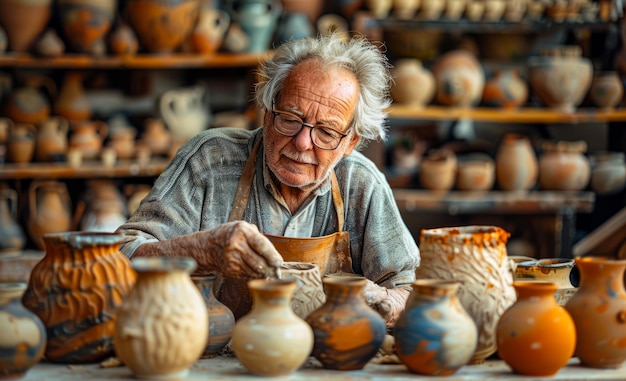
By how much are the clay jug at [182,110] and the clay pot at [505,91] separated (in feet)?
6.38

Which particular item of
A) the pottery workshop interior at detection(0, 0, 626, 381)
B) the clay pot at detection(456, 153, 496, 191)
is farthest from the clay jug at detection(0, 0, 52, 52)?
the clay pot at detection(456, 153, 496, 191)

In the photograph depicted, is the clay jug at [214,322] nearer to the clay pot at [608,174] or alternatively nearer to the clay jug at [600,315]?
the clay jug at [600,315]

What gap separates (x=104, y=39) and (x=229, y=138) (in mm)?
2972

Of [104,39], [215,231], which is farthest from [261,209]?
[104,39]

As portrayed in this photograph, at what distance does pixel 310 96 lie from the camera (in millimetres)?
2688

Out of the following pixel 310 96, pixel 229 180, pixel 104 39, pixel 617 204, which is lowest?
pixel 617 204

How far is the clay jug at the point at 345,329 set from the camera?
1.97 meters

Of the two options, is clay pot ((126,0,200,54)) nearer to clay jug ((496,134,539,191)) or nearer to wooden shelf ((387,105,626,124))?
wooden shelf ((387,105,626,124))

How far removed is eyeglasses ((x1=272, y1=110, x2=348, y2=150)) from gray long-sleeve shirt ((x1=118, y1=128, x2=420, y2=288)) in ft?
0.71

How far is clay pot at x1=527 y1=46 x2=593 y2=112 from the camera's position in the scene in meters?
5.77

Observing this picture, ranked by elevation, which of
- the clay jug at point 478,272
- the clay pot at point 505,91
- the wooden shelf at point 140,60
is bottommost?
the clay jug at point 478,272

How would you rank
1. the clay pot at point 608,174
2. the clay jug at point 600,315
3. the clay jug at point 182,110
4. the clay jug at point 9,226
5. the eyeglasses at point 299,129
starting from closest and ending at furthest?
the clay jug at point 600,315 < the eyeglasses at point 299,129 < the clay jug at point 9,226 < the clay jug at point 182,110 < the clay pot at point 608,174

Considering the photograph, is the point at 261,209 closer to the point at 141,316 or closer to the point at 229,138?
the point at 229,138

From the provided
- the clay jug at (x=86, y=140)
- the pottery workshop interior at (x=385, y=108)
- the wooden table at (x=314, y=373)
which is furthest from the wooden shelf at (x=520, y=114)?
the wooden table at (x=314, y=373)
